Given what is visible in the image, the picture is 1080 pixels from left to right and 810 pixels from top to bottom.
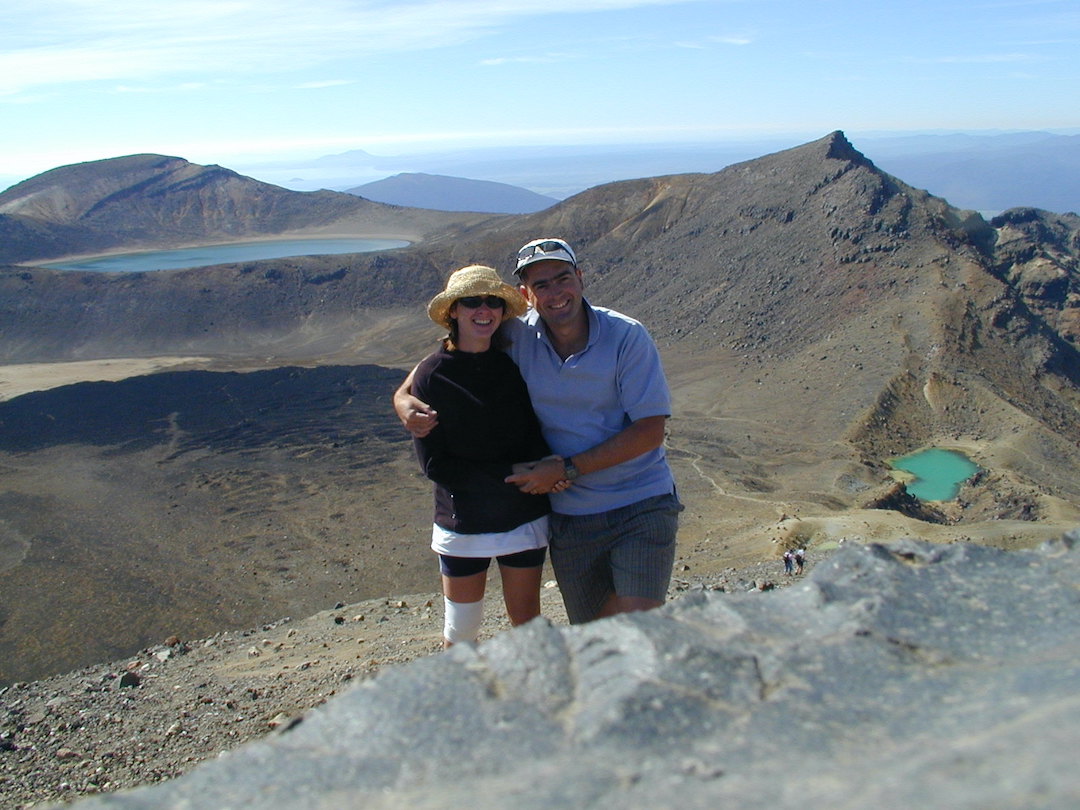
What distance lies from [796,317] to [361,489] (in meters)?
19.3

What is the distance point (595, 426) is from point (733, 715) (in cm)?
199

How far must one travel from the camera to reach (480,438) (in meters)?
3.92

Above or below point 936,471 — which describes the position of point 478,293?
above

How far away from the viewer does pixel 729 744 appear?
1917mm

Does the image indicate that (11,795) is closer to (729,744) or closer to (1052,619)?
(729,744)

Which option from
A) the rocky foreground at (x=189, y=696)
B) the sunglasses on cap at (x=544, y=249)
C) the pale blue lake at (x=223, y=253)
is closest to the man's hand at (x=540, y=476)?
the sunglasses on cap at (x=544, y=249)

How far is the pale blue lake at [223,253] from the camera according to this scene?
225ft

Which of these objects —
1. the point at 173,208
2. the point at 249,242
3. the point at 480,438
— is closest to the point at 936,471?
the point at 480,438

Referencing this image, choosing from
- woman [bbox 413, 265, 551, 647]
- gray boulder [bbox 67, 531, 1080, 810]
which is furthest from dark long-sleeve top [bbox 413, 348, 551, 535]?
gray boulder [bbox 67, 531, 1080, 810]

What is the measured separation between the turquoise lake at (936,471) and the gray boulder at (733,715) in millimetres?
19490

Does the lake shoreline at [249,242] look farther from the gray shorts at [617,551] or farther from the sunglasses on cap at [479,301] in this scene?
the gray shorts at [617,551]

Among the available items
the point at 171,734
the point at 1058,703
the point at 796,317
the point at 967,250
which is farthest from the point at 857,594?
the point at 967,250

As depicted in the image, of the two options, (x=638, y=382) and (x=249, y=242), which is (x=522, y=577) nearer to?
(x=638, y=382)

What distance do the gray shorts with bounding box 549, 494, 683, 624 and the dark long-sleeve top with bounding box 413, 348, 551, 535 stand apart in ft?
0.67
